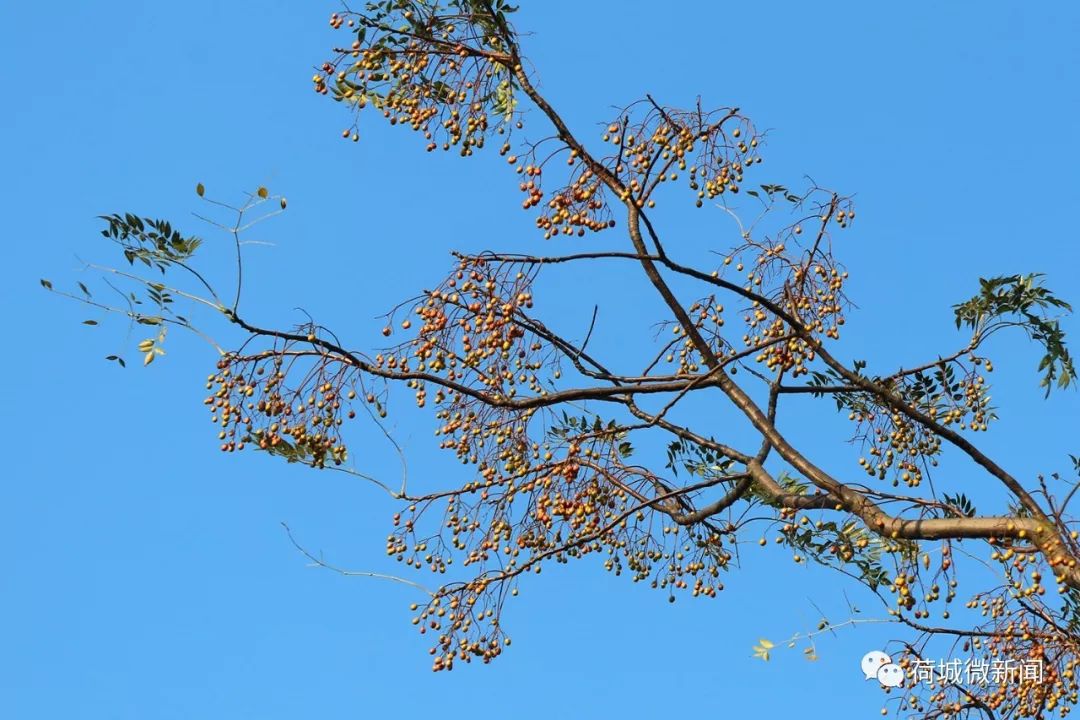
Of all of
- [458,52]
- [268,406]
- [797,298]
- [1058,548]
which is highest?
[458,52]

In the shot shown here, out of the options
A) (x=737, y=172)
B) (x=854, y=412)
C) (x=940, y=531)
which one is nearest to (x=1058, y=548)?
(x=940, y=531)

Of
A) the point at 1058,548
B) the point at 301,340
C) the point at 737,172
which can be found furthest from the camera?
the point at 737,172

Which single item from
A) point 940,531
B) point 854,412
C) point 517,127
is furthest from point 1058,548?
point 517,127

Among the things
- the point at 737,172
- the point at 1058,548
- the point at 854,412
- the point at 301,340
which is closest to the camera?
the point at 1058,548

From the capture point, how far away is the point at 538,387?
648 centimetres

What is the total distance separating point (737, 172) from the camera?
21.4 ft

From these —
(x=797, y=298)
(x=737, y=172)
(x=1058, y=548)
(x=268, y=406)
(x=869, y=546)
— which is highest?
(x=737, y=172)

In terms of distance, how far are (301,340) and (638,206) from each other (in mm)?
1635

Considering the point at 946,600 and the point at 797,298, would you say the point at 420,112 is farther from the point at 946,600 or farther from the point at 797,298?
the point at 946,600

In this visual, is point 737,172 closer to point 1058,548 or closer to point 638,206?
point 638,206

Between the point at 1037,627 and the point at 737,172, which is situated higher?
the point at 737,172

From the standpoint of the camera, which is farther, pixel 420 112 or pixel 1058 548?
pixel 420 112

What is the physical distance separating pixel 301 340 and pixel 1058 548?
11.2ft

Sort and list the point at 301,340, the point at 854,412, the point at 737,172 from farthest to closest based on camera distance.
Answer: the point at 854,412 → the point at 737,172 → the point at 301,340
